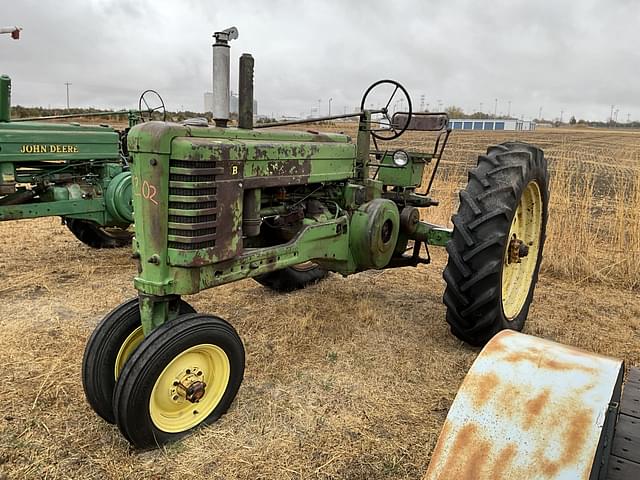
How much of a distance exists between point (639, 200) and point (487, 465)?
541 cm

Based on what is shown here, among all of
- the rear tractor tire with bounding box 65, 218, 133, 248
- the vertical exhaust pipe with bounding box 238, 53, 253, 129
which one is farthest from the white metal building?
the vertical exhaust pipe with bounding box 238, 53, 253, 129

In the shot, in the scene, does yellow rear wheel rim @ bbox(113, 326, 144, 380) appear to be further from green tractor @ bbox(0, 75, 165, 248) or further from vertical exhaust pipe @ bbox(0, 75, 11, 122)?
vertical exhaust pipe @ bbox(0, 75, 11, 122)

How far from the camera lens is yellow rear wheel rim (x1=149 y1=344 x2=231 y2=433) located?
2.63m

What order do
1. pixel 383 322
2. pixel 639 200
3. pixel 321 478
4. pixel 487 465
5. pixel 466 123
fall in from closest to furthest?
1. pixel 487 465
2. pixel 321 478
3. pixel 383 322
4. pixel 639 200
5. pixel 466 123

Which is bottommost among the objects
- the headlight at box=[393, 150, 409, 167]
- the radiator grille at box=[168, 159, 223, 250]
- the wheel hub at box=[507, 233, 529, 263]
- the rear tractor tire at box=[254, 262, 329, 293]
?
the rear tractor tire at box=[254, 262, 329, 293]

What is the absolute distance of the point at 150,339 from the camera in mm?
2549

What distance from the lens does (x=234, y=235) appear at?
291 cm

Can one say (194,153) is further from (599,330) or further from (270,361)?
(599,330)

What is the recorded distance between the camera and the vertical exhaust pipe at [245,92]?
2967 mm

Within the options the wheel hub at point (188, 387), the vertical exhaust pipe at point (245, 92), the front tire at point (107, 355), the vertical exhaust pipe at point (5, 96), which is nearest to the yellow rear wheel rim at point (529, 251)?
the vertical exhaust pipe at point (245, 92)

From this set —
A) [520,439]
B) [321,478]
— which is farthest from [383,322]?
[520,439]

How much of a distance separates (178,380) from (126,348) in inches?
16.5

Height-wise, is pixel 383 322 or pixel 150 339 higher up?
pixel 150 339

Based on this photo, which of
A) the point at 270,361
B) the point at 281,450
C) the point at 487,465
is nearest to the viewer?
the point at 487,465
